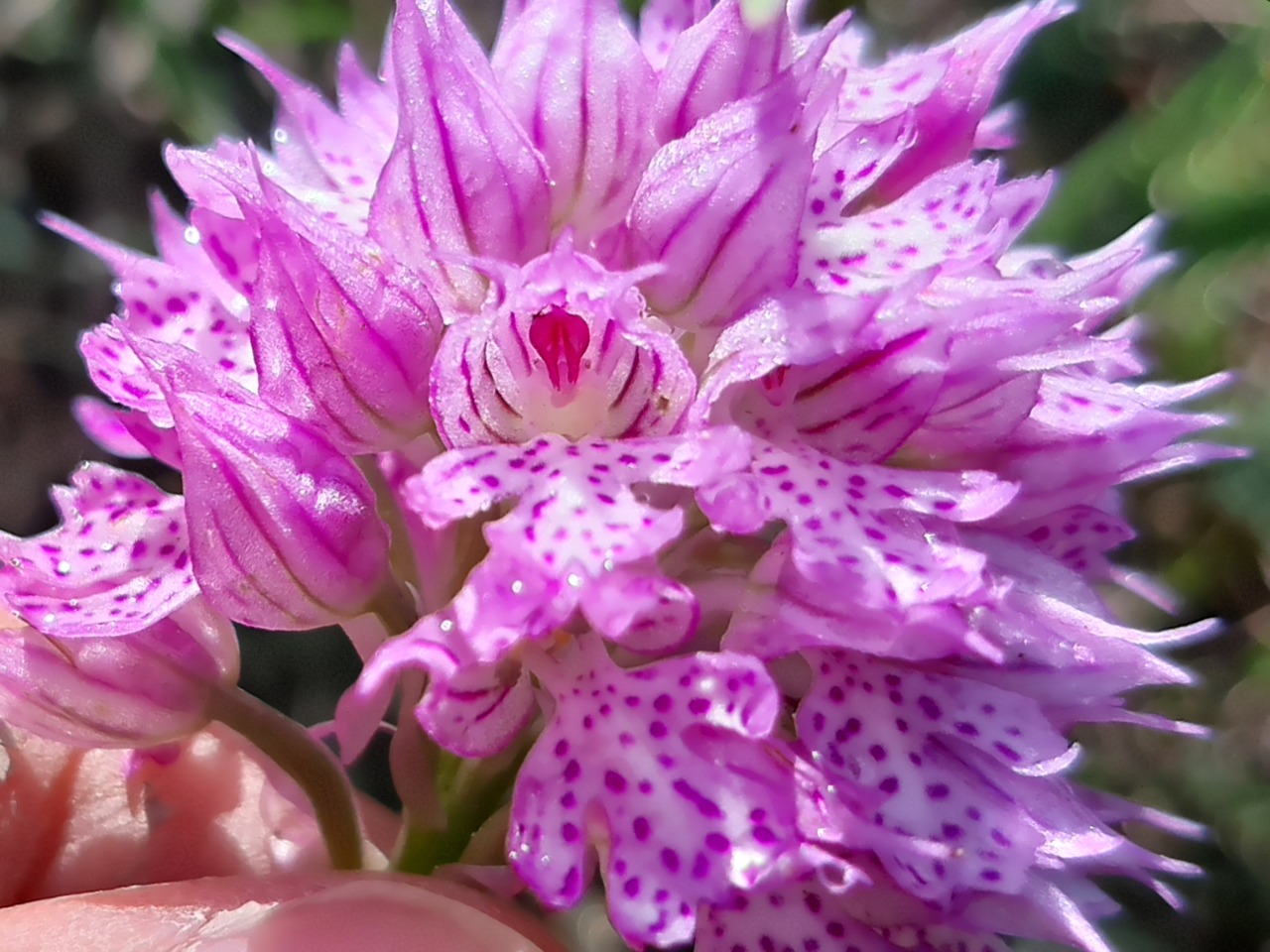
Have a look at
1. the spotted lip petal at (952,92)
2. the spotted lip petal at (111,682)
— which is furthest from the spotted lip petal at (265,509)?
the spotted lip petal at (952,92)

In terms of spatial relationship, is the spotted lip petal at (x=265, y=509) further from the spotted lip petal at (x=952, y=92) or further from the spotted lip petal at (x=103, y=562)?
the spotted lip petal at (x=952, y=92)

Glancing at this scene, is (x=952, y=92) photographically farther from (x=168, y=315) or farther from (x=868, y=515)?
(x=168, y=315)

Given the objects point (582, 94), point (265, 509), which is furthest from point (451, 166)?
point (265, 509)

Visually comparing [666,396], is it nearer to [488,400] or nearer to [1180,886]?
[488,400]

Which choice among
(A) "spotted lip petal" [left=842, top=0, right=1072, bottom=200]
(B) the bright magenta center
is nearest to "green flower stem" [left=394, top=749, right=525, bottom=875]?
(B) the bright magenta center

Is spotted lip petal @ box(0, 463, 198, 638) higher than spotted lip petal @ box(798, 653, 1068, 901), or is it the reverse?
spotted lip petal @ box(0, 463, 198, 638)

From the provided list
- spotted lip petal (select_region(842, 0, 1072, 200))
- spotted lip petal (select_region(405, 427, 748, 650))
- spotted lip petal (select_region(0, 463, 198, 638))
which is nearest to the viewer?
spotted lip petal (select_region(405, 427, 748, 650))

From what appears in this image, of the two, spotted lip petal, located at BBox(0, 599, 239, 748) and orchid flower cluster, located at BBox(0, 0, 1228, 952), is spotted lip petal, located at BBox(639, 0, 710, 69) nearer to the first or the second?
orchid flower cluster, located at BBox(0, 0, 1228, 952)
